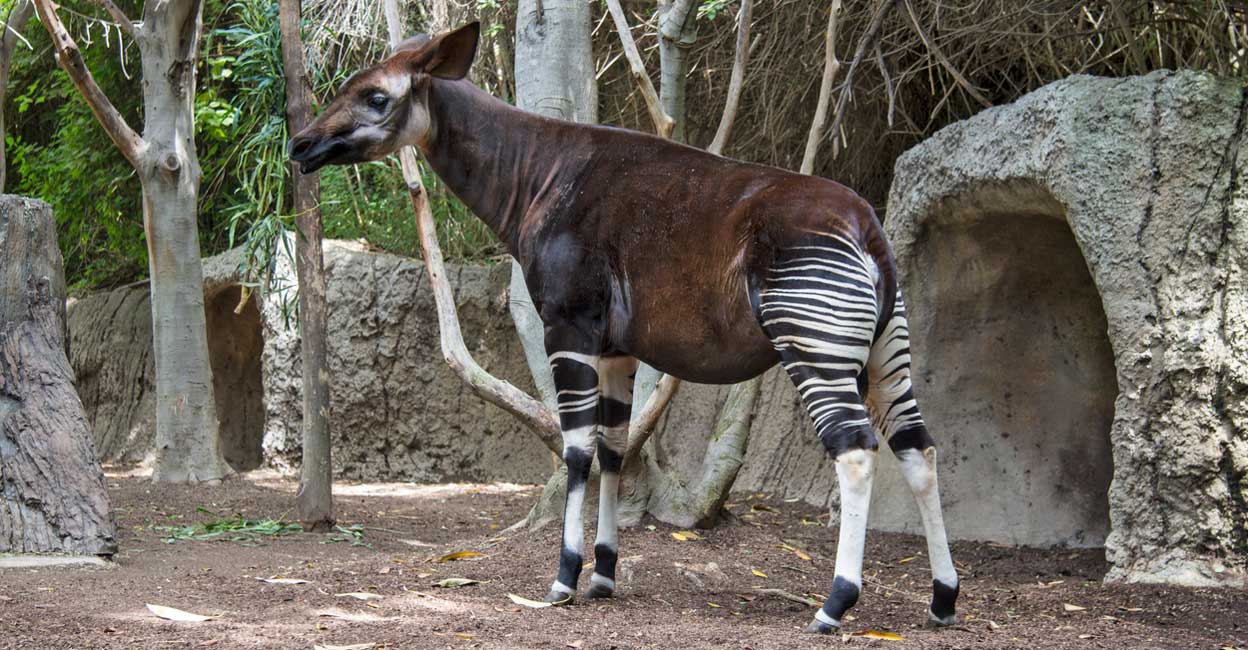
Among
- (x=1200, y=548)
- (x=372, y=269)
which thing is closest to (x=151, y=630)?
(x=1200, y=548)

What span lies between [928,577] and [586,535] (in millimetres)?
1465

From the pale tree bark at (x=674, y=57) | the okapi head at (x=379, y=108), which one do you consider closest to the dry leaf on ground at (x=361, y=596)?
the okapi head at (x=379, y=108)

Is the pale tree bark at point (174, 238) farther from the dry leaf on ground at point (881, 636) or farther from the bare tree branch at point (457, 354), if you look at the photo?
the dry leaf on ground at point (881, 636)

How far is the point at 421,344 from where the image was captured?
30.5ft

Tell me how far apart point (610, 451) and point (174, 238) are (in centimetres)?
473

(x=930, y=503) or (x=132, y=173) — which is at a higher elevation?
(x=132, y=173)

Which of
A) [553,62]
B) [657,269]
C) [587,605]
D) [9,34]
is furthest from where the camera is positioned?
[9,34]

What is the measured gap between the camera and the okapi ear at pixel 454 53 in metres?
3.93

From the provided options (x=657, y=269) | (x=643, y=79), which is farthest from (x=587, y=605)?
(x=643, y=79)

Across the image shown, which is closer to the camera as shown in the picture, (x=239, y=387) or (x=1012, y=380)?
(x=1012, y=380)

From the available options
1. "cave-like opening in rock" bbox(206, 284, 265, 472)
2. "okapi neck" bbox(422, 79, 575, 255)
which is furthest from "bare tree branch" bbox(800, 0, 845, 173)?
"cave-like opening in rock" bbox(206, 284, 265, 472)

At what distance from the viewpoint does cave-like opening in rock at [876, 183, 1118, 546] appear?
5.83 metres

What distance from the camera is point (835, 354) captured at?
3410 millimetres

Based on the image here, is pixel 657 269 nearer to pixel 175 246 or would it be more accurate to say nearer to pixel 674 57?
pixel 674 57
